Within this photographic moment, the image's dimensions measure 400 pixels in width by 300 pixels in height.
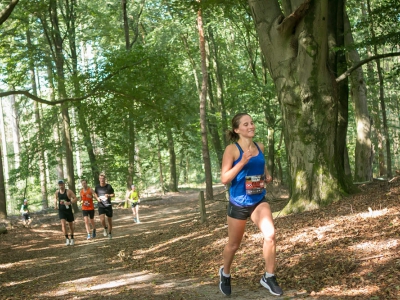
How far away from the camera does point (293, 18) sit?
10.6 m

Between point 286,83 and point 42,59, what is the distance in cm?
1619

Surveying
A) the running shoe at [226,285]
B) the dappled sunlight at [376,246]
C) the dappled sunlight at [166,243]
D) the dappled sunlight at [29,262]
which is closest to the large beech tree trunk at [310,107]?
the dappled sunlight at [166,243]

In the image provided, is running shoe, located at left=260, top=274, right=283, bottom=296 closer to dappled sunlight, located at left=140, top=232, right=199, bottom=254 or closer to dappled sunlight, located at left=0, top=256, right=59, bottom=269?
dappled sunlight, located at left=140, top=232, right=199, bottom=254

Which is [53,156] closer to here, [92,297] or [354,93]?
[354,93]

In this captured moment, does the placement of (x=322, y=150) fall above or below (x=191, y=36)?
below

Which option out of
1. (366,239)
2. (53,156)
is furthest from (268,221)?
(53,156)

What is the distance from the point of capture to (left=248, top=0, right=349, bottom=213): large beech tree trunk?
10523mm

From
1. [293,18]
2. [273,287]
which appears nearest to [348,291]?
[273,287]

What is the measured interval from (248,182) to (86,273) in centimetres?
568

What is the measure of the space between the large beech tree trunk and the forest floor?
0.60 meters

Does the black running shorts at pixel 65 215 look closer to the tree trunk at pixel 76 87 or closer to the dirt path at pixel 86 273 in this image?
the dirt path at pixel 86 273

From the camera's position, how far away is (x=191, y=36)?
1246 inches

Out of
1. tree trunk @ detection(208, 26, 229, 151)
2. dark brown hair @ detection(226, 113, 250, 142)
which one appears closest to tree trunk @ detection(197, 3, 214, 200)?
tree trunk @ detection(208, 26, 229, 151)

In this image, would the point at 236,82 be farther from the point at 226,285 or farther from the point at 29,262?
the point at 226,285
